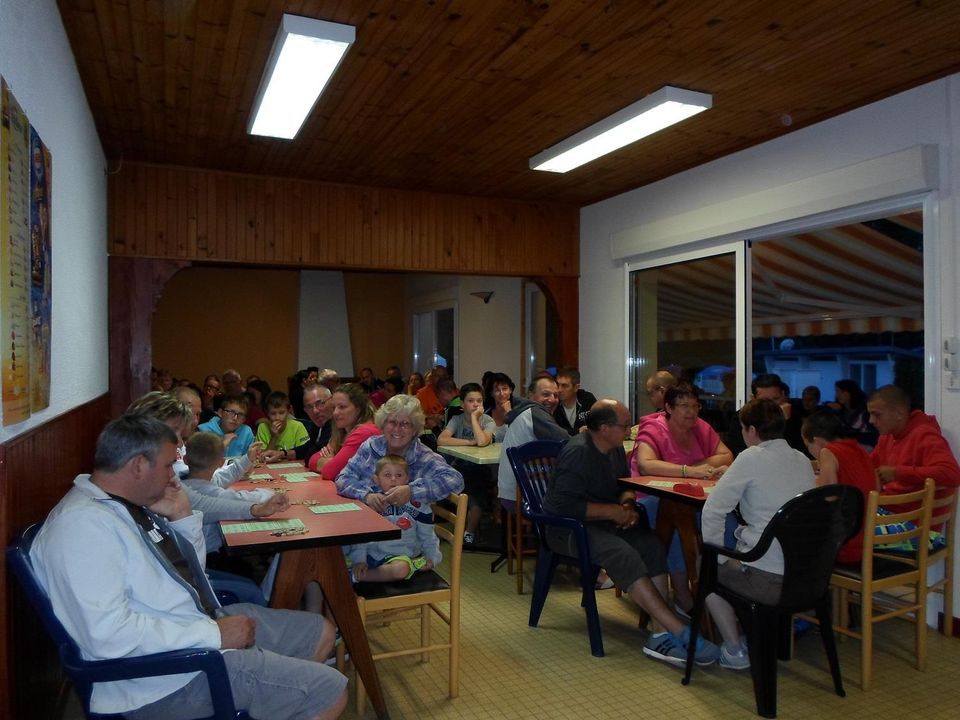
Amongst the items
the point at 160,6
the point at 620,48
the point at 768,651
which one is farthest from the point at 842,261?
the point at 160,6

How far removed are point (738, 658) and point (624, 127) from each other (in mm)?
3026

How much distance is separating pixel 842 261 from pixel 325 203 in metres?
5.22

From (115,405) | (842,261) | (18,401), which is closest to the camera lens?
(18,401)

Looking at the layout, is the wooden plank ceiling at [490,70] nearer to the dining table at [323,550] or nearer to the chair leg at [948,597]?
the dining table at [323,550]

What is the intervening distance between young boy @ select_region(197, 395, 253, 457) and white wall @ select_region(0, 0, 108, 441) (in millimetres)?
787

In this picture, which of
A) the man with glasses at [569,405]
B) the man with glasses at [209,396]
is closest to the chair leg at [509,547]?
the man with glasses at [569,405]

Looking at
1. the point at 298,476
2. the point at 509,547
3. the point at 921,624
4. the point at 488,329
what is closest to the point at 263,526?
the point at 298,476

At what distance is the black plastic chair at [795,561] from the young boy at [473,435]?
274 centimetres

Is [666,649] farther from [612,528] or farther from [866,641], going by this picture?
[866,641]

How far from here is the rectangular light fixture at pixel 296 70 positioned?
312cm

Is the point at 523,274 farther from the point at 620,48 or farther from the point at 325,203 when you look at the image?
the point at 620,48

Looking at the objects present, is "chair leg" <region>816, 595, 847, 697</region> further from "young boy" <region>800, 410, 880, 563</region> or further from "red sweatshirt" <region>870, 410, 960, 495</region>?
"red sweatshirt" <region>870, 410, 960, 495</region>

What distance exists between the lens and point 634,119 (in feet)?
13.8

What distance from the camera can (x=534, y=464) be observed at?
4.18 meters
